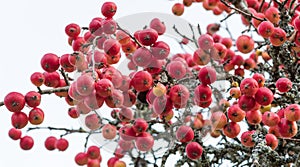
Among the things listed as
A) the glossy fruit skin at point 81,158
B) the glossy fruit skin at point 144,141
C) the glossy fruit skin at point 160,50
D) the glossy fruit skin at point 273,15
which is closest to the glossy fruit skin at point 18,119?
the glossy fruit skin at point 144,141

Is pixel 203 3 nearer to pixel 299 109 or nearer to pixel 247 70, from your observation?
pixel 247 70

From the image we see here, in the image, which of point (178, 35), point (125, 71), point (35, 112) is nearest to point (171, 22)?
point (178, 35)

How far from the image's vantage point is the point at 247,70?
3.79 m

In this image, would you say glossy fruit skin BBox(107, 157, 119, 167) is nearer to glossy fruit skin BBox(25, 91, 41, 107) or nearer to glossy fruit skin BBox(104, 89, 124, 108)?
glossy fruit skin BBox(25, 91, 41, 107)

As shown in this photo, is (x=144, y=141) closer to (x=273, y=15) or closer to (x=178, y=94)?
(x=178, y=94)

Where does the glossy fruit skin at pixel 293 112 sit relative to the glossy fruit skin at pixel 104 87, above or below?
above

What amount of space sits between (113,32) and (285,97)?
44.8 inches

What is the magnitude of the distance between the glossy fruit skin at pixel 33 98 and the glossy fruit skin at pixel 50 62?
0.15m

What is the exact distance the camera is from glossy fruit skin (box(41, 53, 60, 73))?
2.40 metres

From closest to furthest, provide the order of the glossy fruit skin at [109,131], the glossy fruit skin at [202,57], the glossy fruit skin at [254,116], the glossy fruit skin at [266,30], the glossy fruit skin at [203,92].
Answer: the glossy fruit skin at [203,92] → the glossy fruit skin at [254,116] → the glossy fruit skin at [266,30] → the glossy fruit skin at [202,57] → the glossy fruit skin at [109,131]

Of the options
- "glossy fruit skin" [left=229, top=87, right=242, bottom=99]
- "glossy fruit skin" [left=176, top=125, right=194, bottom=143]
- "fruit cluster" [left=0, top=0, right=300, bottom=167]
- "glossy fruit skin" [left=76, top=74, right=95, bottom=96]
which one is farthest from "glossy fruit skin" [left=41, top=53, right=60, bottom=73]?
"glossy fruit skin" [left=229, top=87, right=242, bottom=99]

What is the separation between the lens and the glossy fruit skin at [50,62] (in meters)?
2.40

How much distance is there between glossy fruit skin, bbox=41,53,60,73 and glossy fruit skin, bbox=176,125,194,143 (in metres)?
0.78

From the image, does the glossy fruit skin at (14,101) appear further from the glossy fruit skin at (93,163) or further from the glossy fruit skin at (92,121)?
the glossy fruit skin at (93,163)
